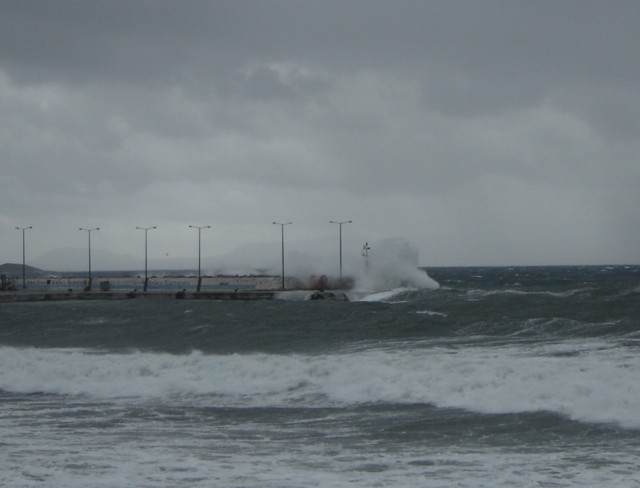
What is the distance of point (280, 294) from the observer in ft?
244

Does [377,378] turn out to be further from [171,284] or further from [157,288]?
[157,288]

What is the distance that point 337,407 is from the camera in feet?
64.5

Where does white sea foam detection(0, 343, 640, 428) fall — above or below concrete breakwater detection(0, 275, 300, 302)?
below

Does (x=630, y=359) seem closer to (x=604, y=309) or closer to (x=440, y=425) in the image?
(x=440, y=425)

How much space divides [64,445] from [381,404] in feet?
25.2

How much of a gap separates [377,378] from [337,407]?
294 cm

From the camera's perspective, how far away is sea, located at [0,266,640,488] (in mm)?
13125

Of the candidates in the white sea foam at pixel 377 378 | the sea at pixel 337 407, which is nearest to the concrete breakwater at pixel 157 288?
the sea at pixel 337 407

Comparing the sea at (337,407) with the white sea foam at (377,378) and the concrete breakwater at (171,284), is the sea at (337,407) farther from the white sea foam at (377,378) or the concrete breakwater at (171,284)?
the concrete breakwater at (171,284)

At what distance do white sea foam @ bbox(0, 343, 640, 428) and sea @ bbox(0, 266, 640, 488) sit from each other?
75 mm

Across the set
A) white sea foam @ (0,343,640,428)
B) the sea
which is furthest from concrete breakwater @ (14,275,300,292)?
white sea foam @ (0,343,640,428)

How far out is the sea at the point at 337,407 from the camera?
43.1ft

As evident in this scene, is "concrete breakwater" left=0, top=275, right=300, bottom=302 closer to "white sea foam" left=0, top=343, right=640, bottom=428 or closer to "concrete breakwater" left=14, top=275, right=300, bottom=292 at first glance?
"concrete breakwater" left=14, top=275, right=300, bottom=292

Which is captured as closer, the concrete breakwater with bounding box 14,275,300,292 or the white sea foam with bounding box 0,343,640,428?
the white sea foam with bounding box 0,343,640,428
